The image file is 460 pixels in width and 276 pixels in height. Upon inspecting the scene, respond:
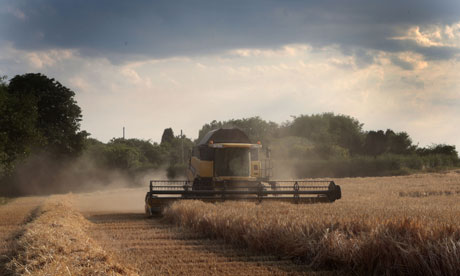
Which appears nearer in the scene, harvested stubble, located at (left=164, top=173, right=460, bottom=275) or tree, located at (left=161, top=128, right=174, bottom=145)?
harvested stubble, located at (left=164, top=173, right=460, bottom=275)

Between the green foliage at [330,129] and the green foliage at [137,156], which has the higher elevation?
the green foliage at [330,129]

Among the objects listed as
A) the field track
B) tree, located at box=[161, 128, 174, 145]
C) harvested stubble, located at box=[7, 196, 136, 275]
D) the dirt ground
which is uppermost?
tree, located at box=[161, 128, 174, 145]

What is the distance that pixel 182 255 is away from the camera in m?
9.81

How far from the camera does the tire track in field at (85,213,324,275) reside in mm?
8461

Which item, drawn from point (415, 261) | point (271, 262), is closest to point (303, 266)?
point (271, 262)

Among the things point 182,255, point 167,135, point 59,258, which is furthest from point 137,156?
point 59,258

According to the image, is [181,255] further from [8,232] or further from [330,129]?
[330,129]

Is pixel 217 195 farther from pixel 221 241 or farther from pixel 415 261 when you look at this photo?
pixel 415 261

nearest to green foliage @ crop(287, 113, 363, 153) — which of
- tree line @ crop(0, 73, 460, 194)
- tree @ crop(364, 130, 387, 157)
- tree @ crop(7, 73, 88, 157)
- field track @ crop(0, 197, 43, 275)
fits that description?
tree @ crop(364, 130, 387, 157)

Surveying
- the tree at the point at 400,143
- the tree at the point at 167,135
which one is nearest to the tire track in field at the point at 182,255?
the tree at the point at 400,143

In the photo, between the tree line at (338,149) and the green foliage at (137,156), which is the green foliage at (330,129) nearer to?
the tree line at (338,149)

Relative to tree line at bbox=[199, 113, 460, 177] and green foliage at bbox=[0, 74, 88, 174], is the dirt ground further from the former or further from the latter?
tree line at bbox=[199, 113, 460, 177]

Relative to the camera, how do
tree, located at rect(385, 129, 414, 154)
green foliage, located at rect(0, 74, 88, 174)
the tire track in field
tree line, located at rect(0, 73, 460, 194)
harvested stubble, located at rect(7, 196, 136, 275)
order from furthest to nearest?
tree, located at rect(385, 129, 414, 154) → green foliage, located at rect(0, 74, 88, 174) → tree line, located at rect(0, 73, 460, 194) → the tire track in field → harvested stubble, located at rect(7, 196, 136, 275)

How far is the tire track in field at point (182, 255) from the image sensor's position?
846cm
